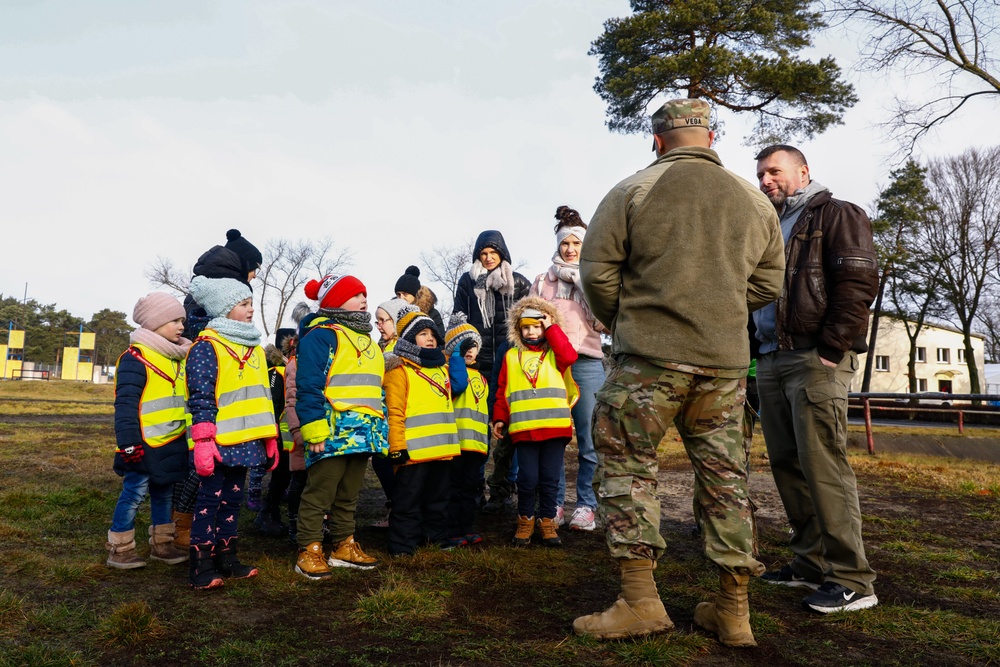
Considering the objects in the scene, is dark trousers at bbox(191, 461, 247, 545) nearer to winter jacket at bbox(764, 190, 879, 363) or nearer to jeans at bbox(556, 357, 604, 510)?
jeans at bbox(556, 357, 604, 510)

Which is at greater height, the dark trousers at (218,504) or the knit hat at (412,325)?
the knit hat at (412,325)

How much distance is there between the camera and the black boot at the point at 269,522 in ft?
17.3

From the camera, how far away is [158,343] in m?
4.35

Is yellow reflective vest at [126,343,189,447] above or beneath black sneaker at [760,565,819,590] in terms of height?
above

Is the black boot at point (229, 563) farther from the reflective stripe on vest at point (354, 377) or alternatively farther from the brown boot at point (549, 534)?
the brown boot at point (549, 534)

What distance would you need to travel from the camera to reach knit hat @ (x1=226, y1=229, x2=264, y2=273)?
18.7ft

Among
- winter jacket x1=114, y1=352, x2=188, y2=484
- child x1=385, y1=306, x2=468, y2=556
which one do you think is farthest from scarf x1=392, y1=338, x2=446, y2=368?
winter jacket x1=114, y1=352, x2=188, y2=484

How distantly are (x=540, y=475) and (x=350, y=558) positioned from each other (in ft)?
4.93

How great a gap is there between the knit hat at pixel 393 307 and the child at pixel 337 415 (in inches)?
39.8

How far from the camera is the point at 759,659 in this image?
2.79m

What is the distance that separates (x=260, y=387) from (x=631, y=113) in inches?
636

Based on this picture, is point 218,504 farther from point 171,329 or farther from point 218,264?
point 218,264

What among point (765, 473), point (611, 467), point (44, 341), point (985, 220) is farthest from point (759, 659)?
point (44, 341)

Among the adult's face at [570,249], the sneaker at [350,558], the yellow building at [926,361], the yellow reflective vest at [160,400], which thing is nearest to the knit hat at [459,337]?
the adult's face at [570,249]
